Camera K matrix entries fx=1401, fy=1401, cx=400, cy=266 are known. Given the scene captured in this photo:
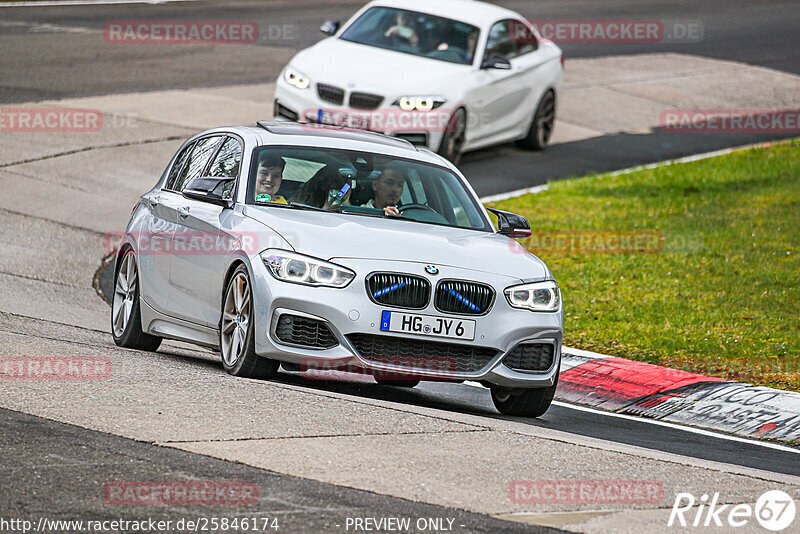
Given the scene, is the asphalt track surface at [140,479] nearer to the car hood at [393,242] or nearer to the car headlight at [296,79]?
the car hood at [393,242]

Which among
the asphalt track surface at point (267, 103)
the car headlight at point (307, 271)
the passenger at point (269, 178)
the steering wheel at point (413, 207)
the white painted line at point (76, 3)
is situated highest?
the passenger at point (269, 178)

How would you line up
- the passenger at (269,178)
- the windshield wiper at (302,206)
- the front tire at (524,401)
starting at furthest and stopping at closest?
1. the passenger at (269,178)
2. the windshield wiper at (302,206)
3. the front tire at (524,401)

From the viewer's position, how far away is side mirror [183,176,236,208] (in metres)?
9.07

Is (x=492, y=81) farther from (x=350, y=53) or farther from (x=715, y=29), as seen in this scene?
(x=715, y=29)

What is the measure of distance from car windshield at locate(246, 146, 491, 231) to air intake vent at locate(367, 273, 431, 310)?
106 cm

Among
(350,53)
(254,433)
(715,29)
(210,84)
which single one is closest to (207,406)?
(254,433)

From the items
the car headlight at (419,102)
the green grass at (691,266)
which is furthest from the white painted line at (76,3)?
the green grass at (691,266)

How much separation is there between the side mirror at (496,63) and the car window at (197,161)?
825 centimetres

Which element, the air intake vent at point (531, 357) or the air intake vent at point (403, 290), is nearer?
the air intake vent at point (403, 290)

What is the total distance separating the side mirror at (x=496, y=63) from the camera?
1808 cm

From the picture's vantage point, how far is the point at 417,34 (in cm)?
1827

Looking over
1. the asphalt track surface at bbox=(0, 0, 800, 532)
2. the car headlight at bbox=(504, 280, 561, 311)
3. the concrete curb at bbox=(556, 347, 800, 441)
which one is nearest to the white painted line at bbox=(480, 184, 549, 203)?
the asphalt track surface at bbox=(0, 0, 800, 532)

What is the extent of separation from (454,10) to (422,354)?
11297 millimetres

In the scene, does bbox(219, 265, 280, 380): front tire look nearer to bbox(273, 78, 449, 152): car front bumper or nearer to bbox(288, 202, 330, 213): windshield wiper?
bbox(288, 202, 330, 213): windshield wiper
